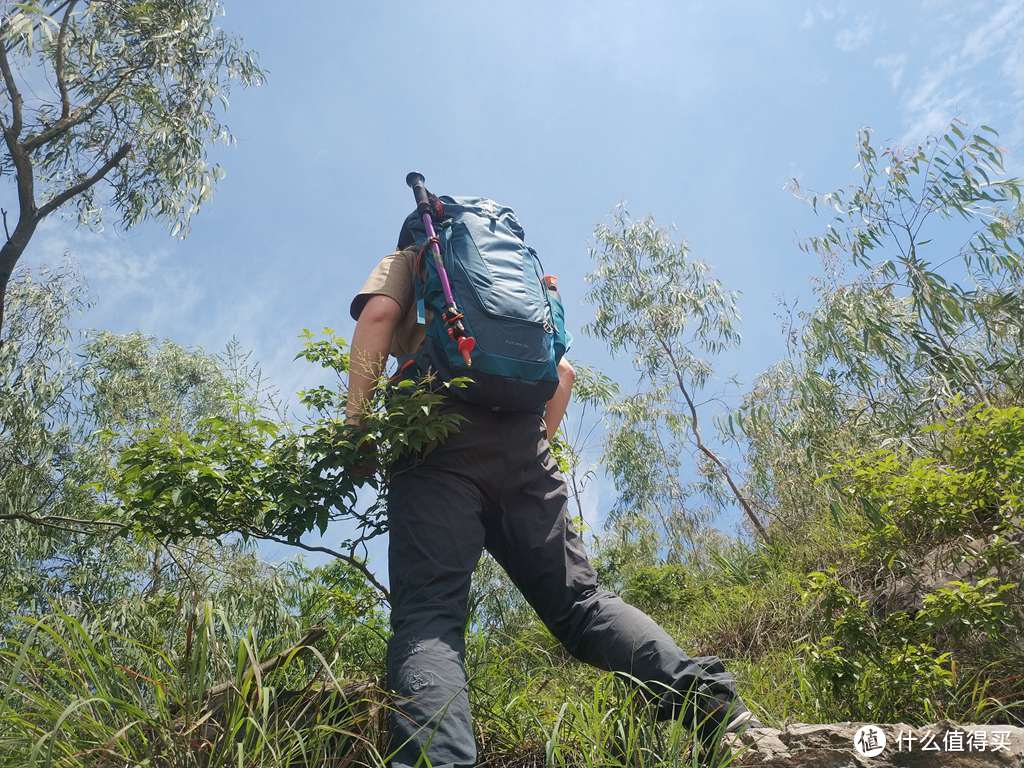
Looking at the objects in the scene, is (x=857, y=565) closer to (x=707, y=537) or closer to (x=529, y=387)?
(x=529, y=387)

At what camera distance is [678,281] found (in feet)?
38.2

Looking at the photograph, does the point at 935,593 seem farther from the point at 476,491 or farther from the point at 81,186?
the point at 81,186

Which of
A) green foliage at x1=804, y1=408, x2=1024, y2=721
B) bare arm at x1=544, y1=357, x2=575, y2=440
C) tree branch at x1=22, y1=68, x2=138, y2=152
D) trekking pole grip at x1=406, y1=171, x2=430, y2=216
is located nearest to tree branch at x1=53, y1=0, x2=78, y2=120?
tree branch at x1=22, y1=68, x2=138, y2=152

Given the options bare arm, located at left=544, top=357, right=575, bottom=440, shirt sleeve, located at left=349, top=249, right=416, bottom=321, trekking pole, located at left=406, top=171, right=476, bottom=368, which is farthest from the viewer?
bare arm, located at left=544, top=357, right=575, bottom=440

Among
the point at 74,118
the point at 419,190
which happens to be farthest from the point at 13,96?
the point at 419,190

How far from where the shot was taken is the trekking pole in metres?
2.04

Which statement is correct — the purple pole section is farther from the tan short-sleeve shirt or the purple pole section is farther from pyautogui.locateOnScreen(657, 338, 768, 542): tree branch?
pyautogui.locateOnScreen(657, 338, 768, 542): tree branch

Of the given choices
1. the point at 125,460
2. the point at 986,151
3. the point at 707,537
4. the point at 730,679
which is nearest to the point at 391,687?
the point at 730,679

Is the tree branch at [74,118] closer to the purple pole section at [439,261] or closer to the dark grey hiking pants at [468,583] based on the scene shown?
the purple pole section at [439,261]

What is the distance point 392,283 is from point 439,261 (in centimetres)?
17

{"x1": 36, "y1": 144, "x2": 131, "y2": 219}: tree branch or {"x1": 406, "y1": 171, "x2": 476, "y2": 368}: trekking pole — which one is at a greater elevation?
{"x1": 36, "y1": 144, "x2": 131, "y2": 219}: tree branch

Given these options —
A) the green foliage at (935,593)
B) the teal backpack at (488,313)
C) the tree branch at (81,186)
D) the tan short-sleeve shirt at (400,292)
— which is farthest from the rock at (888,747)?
the tree branch at (81,186)

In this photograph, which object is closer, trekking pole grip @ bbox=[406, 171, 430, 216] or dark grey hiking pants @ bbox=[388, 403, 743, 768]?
dark grey hiking pants @ bbox=[388, 403, 743, 768]

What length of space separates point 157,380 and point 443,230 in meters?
10.3
